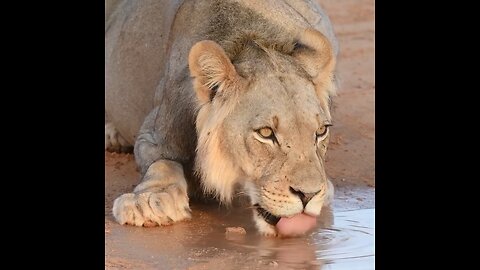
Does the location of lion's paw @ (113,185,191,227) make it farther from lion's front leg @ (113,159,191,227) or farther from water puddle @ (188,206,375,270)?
water puddle @ (188,206,375,270)

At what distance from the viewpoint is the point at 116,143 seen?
7781 mm

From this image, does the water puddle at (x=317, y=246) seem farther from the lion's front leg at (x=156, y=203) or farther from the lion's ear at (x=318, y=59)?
the lion's ear at (x=318, y=59)

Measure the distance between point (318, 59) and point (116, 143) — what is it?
96.0 inches

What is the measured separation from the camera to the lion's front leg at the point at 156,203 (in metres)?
5.68

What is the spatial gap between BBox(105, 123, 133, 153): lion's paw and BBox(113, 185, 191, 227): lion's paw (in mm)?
2036

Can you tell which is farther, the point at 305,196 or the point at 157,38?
the point at 157,38

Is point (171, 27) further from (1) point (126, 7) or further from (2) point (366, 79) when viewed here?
(2) point (366, 79)

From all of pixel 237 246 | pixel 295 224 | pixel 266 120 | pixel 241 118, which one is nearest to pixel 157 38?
pixel 241 118

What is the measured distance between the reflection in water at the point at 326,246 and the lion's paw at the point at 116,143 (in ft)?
7.40

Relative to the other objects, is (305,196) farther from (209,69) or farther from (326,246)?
(209,69)

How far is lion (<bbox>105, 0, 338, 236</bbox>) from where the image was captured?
5.23 meters
